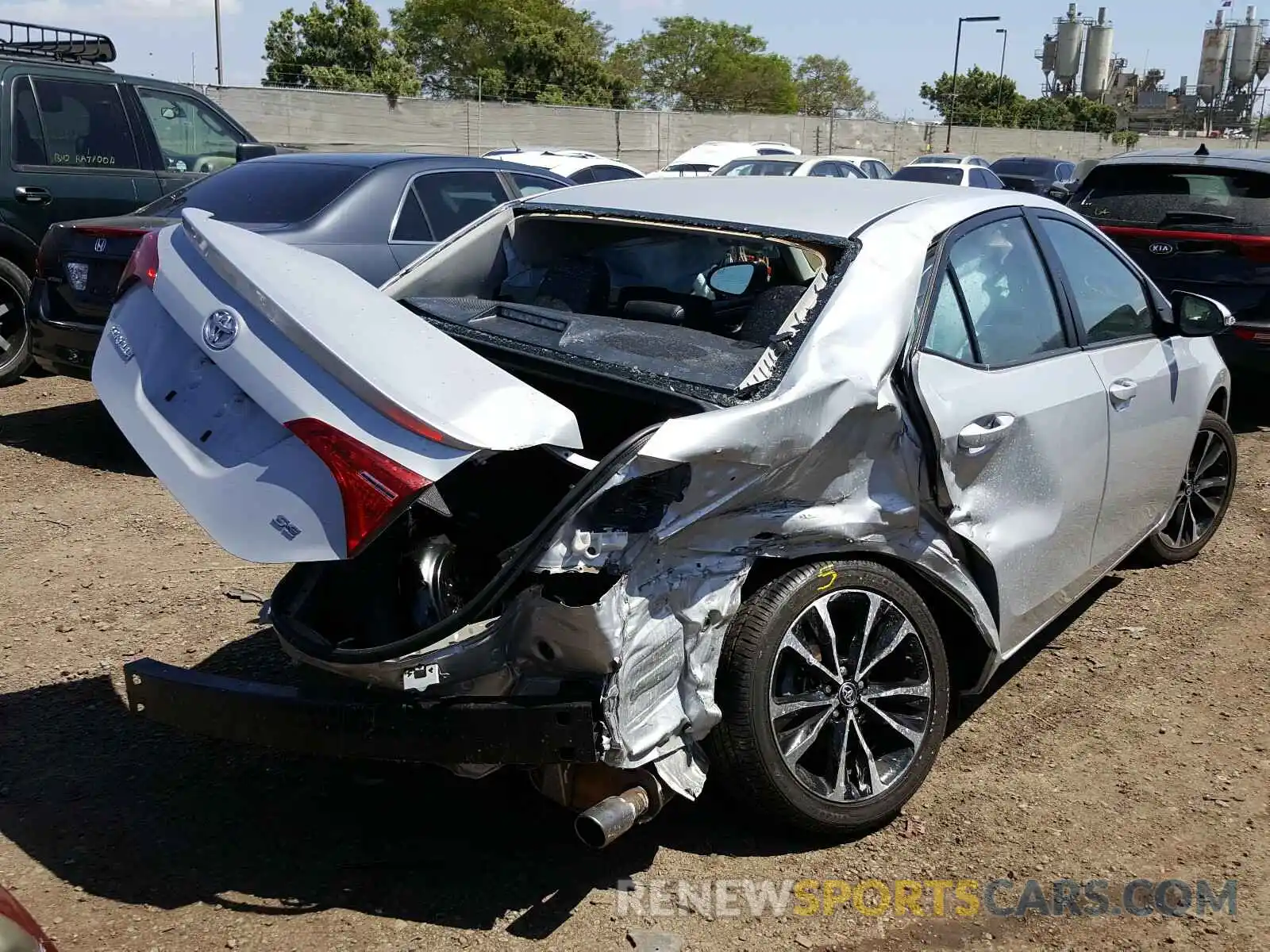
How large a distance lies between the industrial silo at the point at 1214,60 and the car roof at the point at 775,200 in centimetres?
9704

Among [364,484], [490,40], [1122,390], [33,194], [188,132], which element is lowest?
[1122,390]

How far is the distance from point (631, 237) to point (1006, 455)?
150 centimetres

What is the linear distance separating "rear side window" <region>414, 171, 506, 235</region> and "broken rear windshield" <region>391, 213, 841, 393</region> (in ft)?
9.58

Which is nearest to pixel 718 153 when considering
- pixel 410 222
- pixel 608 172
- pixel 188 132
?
pixel 608 172

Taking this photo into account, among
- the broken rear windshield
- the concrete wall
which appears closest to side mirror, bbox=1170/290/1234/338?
the broken rear windshield

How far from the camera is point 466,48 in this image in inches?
3049

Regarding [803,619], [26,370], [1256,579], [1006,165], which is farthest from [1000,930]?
[1006,165]

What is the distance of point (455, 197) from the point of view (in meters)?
7.40

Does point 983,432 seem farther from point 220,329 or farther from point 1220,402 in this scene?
point 1220,402

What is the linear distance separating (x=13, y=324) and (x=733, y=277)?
20.2 feet

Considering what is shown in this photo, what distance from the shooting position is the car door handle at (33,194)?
8.12 meters

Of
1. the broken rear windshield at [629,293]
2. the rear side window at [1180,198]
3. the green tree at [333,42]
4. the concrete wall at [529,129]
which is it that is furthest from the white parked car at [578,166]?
the green tree at [333,42]

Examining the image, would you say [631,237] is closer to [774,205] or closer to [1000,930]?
[774,205]

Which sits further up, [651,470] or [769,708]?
[651,470]
